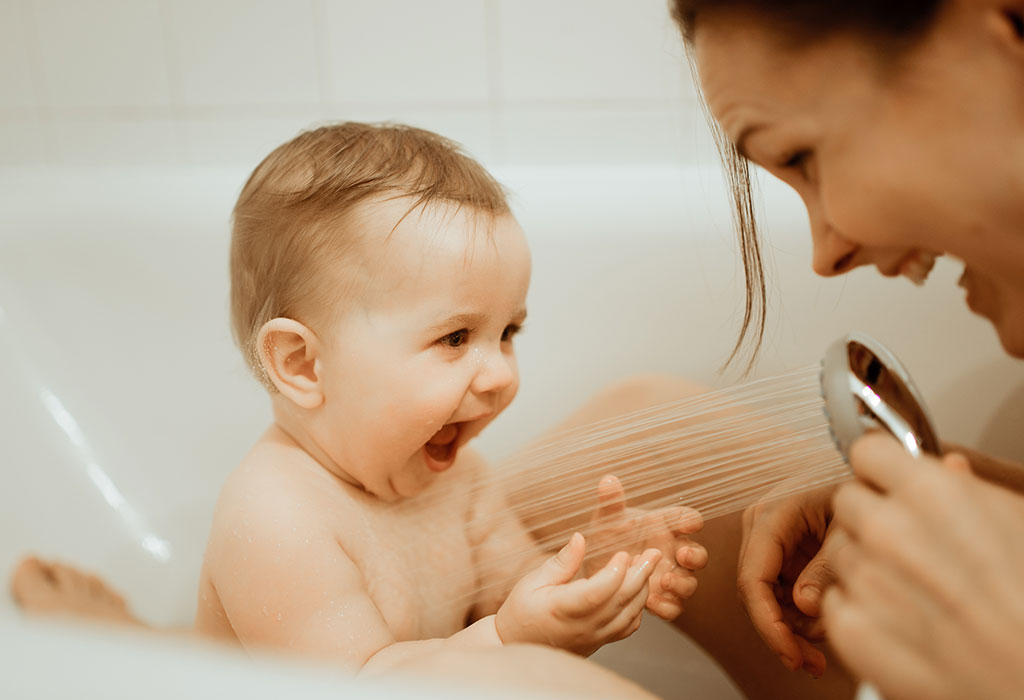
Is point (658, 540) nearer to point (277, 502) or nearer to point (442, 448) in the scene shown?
point (442, 448)

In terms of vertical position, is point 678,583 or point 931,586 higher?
point 931,586

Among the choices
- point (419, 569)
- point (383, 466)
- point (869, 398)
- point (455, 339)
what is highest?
point (869, 398)

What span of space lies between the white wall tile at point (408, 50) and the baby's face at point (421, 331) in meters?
0.63

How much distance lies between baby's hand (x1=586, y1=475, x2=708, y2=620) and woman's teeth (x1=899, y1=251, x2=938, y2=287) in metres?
0.27

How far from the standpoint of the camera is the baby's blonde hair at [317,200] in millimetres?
793

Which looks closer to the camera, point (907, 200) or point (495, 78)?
point (907, 200)

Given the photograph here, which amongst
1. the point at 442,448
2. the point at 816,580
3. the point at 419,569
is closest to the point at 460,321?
the point at 442,448

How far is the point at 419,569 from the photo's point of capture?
0.88m

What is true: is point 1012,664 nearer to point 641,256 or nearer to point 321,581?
point 321,581

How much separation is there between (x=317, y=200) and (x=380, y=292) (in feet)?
0.32

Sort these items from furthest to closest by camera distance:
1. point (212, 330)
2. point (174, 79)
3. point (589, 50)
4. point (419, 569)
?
1. point (174, 79)
2. point (589, 50)
3. point (212, 330)
4. point (419, 569)

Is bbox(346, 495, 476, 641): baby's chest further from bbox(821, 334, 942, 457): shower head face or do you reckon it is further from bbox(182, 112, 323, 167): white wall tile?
bbox(182, 112, 323, 167): white wall tile

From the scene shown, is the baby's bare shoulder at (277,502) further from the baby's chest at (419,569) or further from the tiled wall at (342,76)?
the tiled wall at (342,76)

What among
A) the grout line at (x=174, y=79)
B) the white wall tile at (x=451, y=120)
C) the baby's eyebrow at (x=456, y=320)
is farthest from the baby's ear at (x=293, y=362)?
the grout line at (x=174, y=79)
